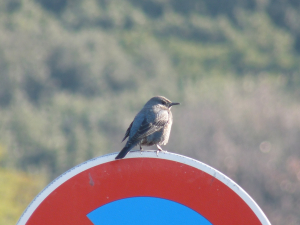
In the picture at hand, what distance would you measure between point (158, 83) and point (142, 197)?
25.0 metres

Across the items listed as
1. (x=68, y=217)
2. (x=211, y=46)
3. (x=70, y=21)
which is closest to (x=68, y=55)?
(x=70, y=21)

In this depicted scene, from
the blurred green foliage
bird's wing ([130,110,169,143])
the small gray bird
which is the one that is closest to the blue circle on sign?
bird's wing ([130,110,169,143])

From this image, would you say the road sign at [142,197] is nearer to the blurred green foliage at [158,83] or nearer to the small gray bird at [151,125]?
the small gray bird at [151,125]

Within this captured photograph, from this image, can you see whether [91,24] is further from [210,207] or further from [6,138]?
[210,207]

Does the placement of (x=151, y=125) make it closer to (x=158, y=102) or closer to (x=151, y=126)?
(x=151, y=126)

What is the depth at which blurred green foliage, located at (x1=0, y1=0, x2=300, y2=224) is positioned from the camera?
13.8 metres

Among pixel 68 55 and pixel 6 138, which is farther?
pixel 68 55

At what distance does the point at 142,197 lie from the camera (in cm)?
224

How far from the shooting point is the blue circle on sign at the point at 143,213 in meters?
2.20

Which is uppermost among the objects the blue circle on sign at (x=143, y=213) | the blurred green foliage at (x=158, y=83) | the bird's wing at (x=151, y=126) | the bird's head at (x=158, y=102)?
the blurred green foliage at (x=158, y=83)

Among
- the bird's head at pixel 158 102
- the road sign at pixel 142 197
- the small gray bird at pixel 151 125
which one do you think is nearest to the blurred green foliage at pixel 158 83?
the bird's head at pixel 158 102

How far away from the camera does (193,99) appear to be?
64.0ft

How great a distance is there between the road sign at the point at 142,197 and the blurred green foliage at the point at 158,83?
775 centimetres

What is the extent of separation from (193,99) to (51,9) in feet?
56.4
